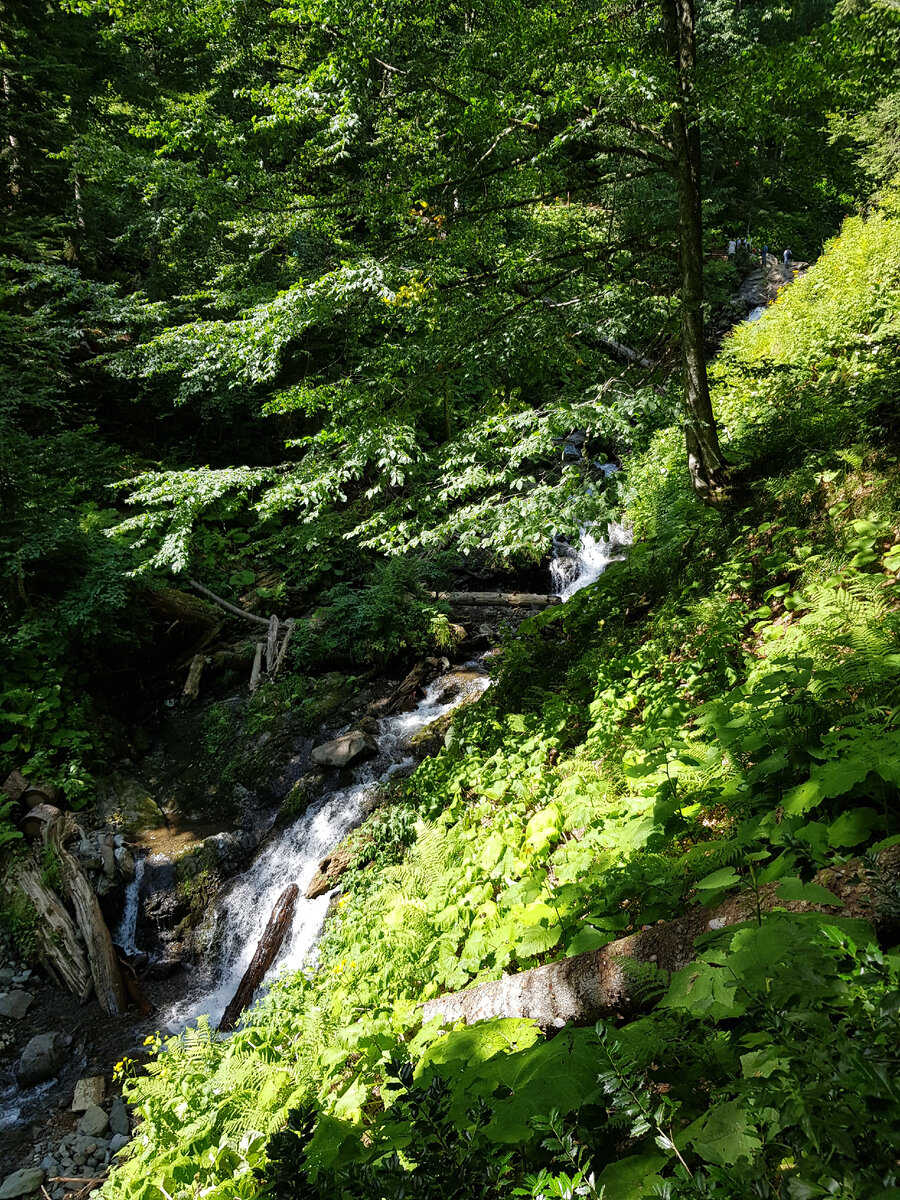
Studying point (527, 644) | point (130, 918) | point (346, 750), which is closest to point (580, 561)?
point (527, 644)

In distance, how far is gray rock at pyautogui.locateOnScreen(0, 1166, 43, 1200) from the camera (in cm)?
522

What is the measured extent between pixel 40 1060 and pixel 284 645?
7429 millimetres

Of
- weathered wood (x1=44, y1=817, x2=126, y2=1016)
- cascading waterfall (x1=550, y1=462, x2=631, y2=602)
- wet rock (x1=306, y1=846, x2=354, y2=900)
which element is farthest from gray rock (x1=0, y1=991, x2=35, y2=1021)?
cascading waterfall (x1=550, y1=462, x2=631, y2=602)

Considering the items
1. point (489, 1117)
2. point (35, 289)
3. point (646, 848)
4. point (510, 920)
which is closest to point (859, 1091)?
point (489, 1117)

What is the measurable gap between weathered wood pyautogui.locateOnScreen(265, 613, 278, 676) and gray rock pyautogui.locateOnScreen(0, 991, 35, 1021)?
20.4 ft

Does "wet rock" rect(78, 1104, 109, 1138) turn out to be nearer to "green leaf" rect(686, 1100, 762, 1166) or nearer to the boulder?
the boulder

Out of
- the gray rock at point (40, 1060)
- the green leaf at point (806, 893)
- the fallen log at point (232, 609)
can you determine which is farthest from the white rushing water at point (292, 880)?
the green leaf at point (806, 893)

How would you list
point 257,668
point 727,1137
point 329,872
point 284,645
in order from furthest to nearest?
point 284,645
point 257,668
point 329,872
point 727,1137

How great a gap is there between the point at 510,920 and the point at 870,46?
6641 mm

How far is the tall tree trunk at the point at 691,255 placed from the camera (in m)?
5.09

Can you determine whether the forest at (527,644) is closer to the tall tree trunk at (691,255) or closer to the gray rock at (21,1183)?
the tall tree trunk at (691,255)

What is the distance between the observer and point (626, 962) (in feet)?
6.70

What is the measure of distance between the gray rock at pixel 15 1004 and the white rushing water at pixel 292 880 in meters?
1.78

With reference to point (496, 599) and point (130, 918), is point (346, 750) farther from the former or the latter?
point (496, 599)
